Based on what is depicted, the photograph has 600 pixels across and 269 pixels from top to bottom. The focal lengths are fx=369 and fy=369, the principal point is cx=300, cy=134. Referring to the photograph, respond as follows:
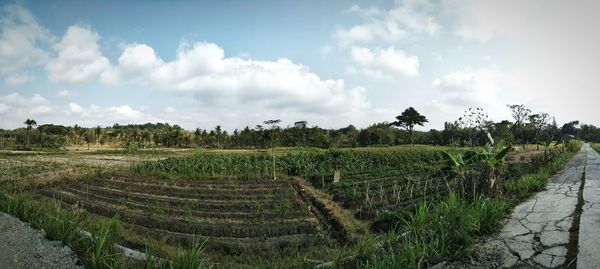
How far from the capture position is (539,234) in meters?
4.65

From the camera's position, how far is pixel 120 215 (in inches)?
453

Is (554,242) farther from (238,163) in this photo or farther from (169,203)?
(238,163)

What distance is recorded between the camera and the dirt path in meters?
5.00

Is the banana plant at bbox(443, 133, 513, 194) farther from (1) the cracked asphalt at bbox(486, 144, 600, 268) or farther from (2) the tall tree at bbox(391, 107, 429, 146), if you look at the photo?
(2) the tall tree at bbox(391, 107, 429, 146)

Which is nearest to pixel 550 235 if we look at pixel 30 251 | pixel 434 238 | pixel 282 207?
pixel 434 238

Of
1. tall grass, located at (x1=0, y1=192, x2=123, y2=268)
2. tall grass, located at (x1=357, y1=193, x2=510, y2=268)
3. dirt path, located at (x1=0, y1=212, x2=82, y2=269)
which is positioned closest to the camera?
tall grass, located at (x1=357, y1=193, x2=510, y2=268)

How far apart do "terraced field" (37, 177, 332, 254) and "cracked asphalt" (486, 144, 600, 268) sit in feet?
15.6

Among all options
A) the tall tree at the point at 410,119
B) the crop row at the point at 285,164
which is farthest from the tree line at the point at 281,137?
the crop row at the point at 285,164

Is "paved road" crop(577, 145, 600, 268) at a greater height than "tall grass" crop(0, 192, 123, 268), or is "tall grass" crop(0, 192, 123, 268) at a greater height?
"paved road" crop(577, 145, 600, 268)

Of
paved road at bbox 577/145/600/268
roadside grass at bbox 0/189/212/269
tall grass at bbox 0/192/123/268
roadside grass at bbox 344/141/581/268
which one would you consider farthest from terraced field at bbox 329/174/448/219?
tall grass at bbox 0/192/123/268

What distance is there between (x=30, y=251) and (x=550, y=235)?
7.03 m

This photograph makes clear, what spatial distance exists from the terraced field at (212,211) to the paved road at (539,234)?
15.4 ft

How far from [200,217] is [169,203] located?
2603 mm

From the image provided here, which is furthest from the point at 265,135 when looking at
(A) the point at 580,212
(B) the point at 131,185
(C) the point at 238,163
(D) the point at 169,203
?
(A) the point at 580,212
